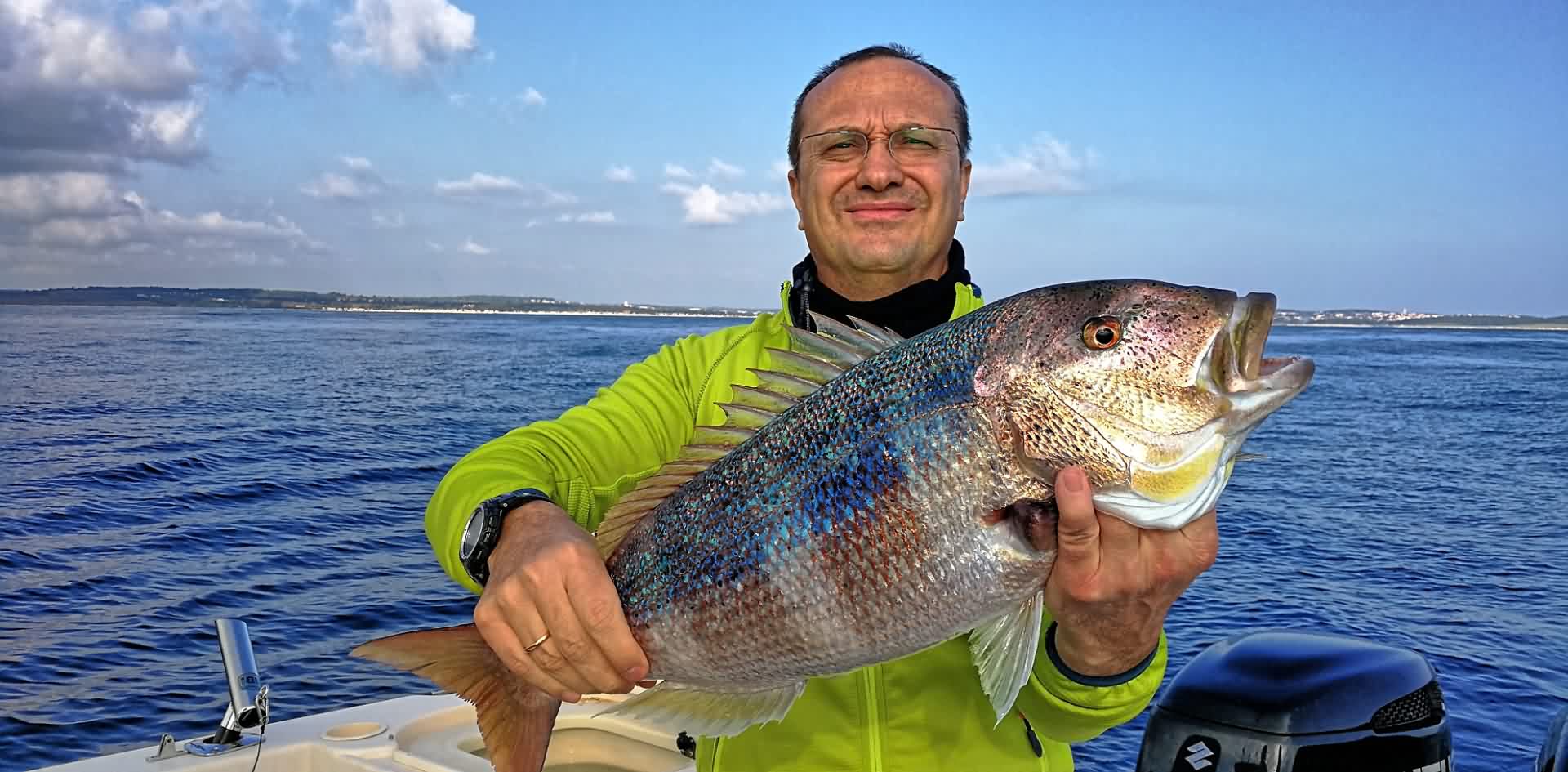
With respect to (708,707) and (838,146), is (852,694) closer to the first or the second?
(708,707)

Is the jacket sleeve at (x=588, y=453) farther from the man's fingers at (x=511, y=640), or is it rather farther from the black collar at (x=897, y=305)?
the black collar at (x=897, y=305)

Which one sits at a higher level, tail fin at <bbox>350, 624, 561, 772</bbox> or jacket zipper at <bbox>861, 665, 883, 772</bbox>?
tail fin at <bbox>350, 624, 561, 772</bbox>

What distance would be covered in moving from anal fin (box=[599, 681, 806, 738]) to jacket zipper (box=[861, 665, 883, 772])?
0.47 metres

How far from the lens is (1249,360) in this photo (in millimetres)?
2031

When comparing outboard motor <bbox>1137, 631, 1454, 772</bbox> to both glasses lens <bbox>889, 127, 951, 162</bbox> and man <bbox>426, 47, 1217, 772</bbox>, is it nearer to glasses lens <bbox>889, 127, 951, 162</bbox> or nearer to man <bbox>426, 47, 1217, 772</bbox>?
man <bbox>426, 47, 1217, 772</bbox>

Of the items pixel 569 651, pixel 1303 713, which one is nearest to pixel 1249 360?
pixel 569 651

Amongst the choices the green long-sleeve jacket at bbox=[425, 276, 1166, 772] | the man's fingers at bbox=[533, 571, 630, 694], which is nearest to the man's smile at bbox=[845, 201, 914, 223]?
the green long-sleeve jacket at bbox=[425, 276, 1166, 772]

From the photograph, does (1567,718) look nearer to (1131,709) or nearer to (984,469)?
(1131,709)

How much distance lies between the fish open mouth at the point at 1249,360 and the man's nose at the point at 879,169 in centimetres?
137

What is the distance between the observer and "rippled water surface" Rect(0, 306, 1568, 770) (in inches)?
416

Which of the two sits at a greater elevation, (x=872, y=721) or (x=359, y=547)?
(x=872, y=721)

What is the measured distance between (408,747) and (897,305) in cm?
362

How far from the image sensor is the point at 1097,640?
2301mm

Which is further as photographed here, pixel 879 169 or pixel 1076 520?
pixel 879 169
